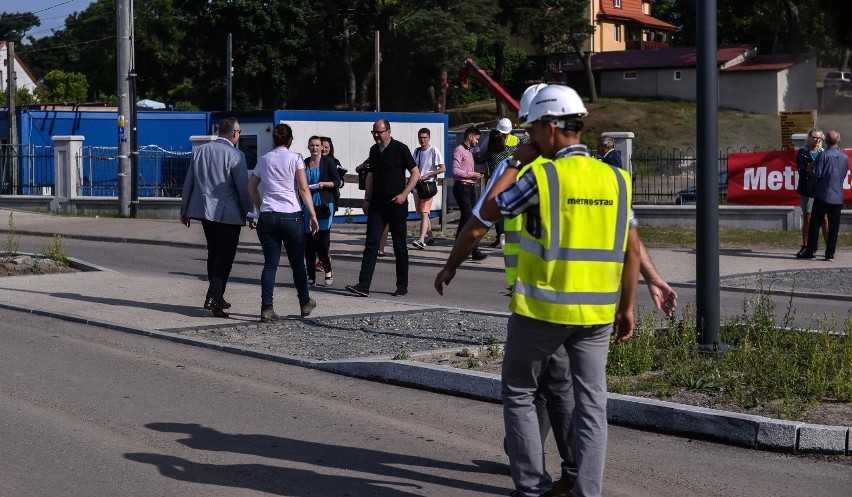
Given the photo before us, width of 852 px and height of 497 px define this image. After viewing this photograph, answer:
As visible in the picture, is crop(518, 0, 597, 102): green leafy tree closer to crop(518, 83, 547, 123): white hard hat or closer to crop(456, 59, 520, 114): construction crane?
crop(456, 59, 520, 114): construction crane

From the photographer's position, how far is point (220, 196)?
10.9 meters

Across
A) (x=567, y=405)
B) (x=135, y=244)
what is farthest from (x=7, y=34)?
(x=567, y=405)

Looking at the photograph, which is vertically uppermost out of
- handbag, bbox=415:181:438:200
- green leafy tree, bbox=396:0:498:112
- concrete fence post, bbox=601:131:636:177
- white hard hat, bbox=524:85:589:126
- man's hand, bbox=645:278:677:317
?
green leafy tree, bbox=396:0:498:112

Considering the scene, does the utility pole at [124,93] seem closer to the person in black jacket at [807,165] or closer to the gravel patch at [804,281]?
the person in black jacket at [807,165]

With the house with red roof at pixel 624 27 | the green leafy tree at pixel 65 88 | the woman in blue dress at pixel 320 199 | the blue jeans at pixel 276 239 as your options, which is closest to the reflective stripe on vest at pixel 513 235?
the blue jeans at pixel 276 239

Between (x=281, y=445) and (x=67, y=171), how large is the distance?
2520 cm

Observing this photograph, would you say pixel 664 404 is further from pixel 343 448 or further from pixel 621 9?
pixel 621 9

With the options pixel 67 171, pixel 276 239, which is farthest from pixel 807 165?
pixel 67 171

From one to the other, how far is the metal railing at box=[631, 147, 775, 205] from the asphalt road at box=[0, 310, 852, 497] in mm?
16219

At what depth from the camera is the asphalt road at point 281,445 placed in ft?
18.9

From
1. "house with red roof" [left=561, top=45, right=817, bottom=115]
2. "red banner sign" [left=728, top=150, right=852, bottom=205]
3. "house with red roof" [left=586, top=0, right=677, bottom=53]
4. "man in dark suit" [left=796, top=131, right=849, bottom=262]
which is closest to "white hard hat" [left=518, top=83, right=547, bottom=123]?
"man in dark suit" [left=796, top=131, right=849, bottom=262]

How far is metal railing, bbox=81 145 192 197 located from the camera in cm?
3133

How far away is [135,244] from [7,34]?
370ft

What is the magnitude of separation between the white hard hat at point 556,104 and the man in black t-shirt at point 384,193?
7691 millimetres
